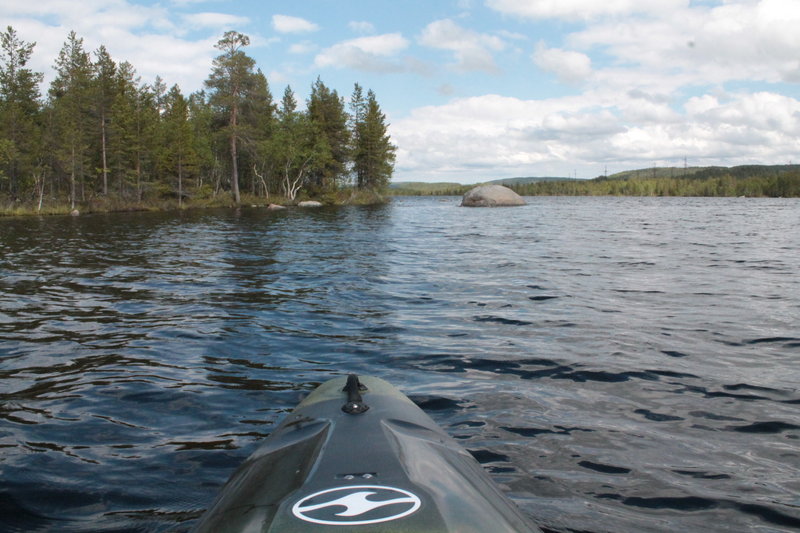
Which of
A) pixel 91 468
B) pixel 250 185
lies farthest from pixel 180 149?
pixel 91 468

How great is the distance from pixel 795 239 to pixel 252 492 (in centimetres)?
2174

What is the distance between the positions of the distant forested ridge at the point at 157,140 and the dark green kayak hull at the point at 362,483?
4096 centimetres

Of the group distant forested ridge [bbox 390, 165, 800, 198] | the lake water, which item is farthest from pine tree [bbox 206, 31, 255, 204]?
distant forested ridge [bbox 390, 165, 800, 198]

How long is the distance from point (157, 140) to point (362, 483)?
5272 centimetres

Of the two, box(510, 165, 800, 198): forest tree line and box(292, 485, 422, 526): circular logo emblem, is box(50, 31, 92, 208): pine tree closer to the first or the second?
box(292, 485, 422, 526): circular logo emblem

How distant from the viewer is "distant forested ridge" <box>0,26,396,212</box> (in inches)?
1515

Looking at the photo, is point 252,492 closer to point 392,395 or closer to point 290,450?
point 290,450

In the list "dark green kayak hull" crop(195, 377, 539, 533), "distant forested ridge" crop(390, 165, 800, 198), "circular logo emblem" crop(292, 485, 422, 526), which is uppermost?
"distant forested ridge" crop(390, 165, 800, 198)

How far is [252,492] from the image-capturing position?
2.09 meters

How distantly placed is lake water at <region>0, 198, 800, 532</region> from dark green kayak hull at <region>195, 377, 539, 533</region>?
92cm

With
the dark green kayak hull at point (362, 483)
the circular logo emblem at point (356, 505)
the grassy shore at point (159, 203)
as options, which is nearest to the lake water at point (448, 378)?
the dark green kayak hull at point (362, 483)

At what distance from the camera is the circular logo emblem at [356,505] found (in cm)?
169

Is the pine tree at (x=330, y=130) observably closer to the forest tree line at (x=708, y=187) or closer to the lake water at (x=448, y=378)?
the lake water at (x=448, y=378)

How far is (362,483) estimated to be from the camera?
6.42ft
